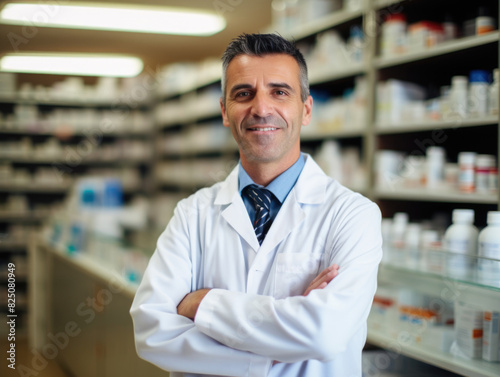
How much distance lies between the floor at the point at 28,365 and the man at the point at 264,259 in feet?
9.52

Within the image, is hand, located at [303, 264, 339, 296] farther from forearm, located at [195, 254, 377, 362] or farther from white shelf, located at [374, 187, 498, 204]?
white shelf, located at [374, 187, 498, 204]

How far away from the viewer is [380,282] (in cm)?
219

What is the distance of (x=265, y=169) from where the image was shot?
4.90ft

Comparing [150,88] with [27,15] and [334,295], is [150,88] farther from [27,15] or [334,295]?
[334,295]

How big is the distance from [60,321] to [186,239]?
3.06 meters

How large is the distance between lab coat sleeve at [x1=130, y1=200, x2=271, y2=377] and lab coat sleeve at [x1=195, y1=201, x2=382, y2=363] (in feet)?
0.13

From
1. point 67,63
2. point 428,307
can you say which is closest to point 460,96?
point 428,307

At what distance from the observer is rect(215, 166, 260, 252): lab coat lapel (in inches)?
57.4

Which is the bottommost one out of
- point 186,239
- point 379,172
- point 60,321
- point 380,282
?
point 60,321

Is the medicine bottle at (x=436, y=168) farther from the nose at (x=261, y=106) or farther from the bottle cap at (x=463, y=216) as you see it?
the nose at (x=261, y=106)

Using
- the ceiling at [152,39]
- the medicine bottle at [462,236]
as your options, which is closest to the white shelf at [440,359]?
the medicine bottle at [462,236]

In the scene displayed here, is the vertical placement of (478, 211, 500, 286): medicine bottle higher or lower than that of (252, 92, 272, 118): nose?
lower

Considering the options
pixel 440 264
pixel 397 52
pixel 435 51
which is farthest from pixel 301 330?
pixel 397 52

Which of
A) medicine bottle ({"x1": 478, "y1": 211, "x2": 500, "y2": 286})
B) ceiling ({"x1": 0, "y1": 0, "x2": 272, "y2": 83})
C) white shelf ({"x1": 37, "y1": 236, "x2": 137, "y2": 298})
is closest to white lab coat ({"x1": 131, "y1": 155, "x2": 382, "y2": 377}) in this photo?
medicine bottle ({"x1": 478, "y1": 211, "x2": 500, "y2": 286})
